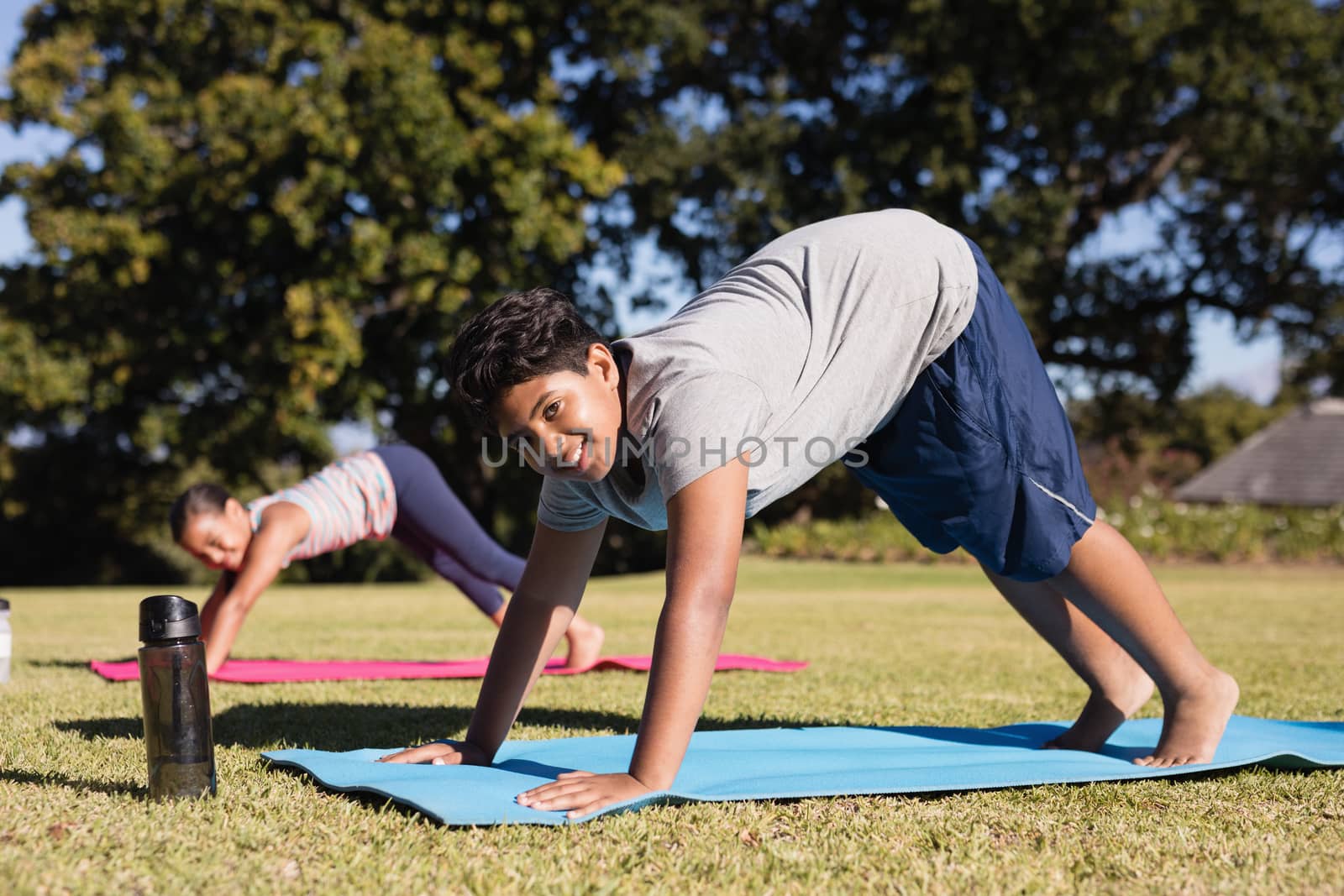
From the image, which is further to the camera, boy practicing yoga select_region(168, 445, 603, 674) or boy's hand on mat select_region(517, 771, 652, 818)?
boy practicing yoga select_region(168, 445, 603, 674)

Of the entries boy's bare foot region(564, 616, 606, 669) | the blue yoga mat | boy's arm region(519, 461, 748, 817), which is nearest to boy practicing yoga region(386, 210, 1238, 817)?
boy's arm region(519, 461, 748, 817)

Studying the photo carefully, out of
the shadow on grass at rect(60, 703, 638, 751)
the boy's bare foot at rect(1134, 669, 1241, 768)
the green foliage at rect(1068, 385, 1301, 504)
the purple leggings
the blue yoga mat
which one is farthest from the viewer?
the green foliage at rect(1068, 385, 1301, 504)

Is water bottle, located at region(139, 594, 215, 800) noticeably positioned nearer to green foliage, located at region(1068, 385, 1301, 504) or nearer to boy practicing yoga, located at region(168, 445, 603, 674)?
boy practicing yoga, located at region(168, 445, 603, 674)

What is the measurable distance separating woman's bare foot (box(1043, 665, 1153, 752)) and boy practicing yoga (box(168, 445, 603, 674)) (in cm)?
268

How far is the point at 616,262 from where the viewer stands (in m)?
20.4

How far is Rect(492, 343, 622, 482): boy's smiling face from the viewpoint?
2430mm

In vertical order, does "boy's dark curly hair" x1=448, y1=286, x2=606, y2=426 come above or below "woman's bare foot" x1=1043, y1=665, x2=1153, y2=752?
above

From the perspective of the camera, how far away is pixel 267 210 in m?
17.4

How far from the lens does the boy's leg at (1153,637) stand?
2.84m

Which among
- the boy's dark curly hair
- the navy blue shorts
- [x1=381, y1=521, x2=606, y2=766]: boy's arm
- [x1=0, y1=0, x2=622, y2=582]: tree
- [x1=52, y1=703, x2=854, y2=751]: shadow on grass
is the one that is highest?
[x1=0, y1=0, x2=622, y2=582]: tree

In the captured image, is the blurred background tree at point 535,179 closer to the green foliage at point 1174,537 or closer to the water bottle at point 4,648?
the green foliage at point 1174,537

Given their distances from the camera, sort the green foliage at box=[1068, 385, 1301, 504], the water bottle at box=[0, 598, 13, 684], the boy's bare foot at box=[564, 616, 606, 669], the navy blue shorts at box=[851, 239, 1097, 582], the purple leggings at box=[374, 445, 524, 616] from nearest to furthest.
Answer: the navy blue shorts at box=[851, 239, 1097, 582]
the water bottle at box=[0, 598, 13, 684]
the boy's bare foot at box=[564, 616, 606, 669]
the purple leggings at box=[374, 445, 524, 616]
the green foliage at box=[1068, 385, 1301, 504]

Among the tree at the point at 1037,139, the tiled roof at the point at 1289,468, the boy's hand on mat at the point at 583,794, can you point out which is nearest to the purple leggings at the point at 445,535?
the boy's hand on mat at the point at 583,794

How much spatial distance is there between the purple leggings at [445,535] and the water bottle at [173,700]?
10.9ft
